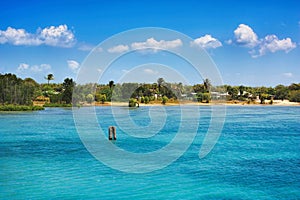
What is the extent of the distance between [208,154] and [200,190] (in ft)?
24.2

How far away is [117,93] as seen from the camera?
2881 inches

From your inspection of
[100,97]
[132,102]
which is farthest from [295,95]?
[100,97]

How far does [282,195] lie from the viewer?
13211mm

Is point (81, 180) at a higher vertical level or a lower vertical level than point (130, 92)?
lower

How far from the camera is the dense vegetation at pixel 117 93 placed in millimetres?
58625

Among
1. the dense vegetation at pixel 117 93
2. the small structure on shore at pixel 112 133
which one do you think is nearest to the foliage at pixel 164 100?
the dense vegetation at pixel 117 93

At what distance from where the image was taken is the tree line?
5888cm

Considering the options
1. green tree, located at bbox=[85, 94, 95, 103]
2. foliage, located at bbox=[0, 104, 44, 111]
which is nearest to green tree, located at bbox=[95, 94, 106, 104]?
green tree, located at bbox=[85, 94, 95, 103]

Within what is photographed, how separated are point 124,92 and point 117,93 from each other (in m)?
1.83

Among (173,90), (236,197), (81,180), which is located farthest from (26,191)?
(173,90)

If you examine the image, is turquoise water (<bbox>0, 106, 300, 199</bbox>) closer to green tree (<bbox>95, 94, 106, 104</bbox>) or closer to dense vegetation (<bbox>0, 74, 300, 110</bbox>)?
dense vegetation (<bbox>0, 74, 300, 110</bbox>)

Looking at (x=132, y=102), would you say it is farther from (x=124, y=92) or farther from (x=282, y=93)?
(x=282, y=93)

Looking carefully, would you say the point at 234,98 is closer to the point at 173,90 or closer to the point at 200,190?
the point at 173,90

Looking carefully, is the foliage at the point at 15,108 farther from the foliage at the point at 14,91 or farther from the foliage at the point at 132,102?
the foliage at the point at 132,102
